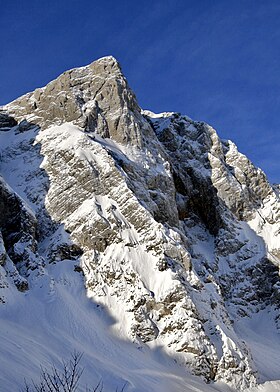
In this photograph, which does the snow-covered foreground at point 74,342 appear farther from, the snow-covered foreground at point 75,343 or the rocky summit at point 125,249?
the rocky summit at point 125,249

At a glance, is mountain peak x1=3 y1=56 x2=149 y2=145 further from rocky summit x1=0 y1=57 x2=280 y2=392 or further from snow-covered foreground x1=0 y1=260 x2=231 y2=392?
snow-covered foreground x1=0 y1=260 x2=231 y2=392

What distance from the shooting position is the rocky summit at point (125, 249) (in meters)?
50.9

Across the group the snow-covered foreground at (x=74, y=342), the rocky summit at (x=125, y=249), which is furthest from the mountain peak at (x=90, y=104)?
the snow-covered foreground at (x=74, y=342)

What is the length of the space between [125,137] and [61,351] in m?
43.7

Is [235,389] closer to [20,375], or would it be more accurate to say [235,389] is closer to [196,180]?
[20,375]

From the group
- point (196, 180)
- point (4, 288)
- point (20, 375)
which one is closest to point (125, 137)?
point (196, 180)

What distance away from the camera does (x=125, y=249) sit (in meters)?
62.2

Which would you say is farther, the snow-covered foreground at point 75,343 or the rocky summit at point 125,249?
the rocky summit at point 125,249

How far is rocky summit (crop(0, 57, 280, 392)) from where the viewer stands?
5094 cm

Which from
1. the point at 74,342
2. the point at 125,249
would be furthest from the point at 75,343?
the point at 125,249

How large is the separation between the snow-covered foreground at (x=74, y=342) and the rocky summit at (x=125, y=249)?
6.6 inches

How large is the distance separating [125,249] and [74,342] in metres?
15.9

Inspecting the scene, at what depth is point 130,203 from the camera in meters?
66.9

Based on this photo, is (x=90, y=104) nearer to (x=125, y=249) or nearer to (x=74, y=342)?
(x=125, y=249)
